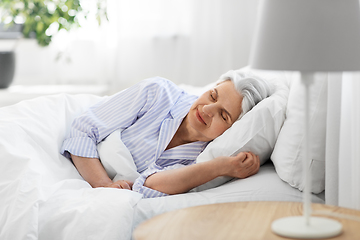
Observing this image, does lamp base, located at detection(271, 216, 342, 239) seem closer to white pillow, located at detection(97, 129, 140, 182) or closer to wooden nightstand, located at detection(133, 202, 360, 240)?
wooden nightstand, located at detection(133, 202, 360, 240)

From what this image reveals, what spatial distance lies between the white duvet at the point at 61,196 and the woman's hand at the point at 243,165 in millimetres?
30

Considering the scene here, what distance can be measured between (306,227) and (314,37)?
0.34 metres

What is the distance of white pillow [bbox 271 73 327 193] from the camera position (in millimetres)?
1233

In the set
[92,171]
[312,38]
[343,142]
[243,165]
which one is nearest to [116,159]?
[92,171]

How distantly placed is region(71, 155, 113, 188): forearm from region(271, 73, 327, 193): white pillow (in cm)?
58

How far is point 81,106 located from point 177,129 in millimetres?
443

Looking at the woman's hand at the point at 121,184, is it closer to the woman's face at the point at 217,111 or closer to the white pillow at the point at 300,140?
the woman's face at the point at 217,111

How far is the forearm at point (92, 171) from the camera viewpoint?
4.87 ft

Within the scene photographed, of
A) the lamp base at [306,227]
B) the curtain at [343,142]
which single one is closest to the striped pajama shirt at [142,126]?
the curtain at [343,142]

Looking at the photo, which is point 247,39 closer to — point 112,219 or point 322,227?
point 112,219

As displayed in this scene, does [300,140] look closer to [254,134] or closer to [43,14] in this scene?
[254,134]

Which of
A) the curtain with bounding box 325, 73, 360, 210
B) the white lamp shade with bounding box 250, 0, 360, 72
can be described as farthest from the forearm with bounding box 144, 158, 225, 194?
the white lamp shade with bounding box 250, 0, 360, 72

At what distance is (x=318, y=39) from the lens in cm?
75

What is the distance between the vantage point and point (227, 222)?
34.3 inches
